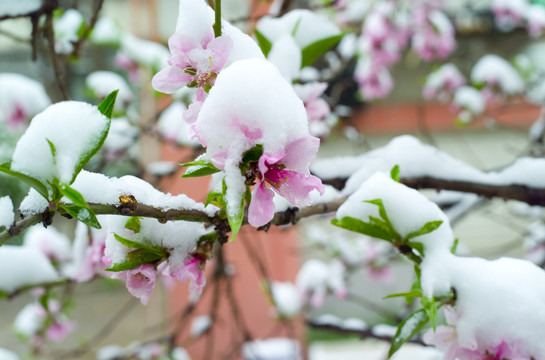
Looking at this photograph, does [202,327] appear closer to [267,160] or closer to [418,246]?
[418,246]

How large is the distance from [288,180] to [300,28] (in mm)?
340

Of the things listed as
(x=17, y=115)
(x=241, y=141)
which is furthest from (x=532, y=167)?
(x=17, y=115)

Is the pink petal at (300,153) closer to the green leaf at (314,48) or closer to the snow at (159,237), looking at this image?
the snow at (159,237)

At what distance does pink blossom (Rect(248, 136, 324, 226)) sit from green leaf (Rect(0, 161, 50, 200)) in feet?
0.44

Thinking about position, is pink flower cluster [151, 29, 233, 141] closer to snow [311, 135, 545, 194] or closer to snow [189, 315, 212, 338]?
snow [311, 135, 545, 194]

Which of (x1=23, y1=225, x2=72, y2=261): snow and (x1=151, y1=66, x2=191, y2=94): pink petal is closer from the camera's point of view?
(x1=151, y1=66, x2=191, y2=94): pink petal

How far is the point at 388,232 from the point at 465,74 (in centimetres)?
486

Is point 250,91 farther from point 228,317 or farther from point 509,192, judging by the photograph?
point 228,317

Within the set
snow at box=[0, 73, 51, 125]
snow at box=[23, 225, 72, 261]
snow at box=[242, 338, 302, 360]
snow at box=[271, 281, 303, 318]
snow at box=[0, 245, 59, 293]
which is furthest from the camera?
snow at box=[242, 338, 302, 360]

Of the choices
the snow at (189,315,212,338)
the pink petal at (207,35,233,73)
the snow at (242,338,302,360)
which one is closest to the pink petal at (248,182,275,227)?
the pink petal at (207,35,233,73)

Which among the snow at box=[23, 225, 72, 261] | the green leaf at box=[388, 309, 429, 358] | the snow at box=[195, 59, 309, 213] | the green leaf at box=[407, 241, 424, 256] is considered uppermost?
the snow at box=[195, 59, 309, 213]

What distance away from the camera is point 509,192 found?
0.61 metres

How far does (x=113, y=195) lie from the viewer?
321 millimetres

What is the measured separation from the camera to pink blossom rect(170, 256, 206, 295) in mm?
382
